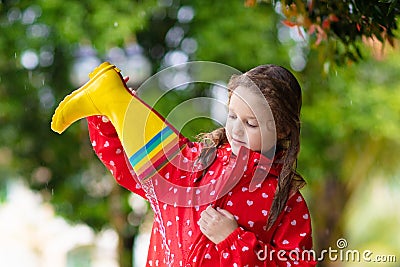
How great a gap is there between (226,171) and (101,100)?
0.27 meters

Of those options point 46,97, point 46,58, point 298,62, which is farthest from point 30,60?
point 298,62

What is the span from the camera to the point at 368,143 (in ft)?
19.3

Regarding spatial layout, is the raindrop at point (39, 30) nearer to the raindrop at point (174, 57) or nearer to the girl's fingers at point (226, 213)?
the raindrop at point (174, 57)

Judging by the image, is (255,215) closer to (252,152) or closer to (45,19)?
(252,152)

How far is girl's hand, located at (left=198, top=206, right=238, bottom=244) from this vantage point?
135 centimetres

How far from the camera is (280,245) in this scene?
137 centimetres

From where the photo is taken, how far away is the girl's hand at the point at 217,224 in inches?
53.2

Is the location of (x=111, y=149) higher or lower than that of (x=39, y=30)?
higher

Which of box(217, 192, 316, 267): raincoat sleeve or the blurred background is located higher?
box(217, 192, 316, 267): raincoat sleeve

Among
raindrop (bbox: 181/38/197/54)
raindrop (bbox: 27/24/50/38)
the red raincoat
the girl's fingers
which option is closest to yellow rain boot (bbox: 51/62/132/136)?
the red raincoat

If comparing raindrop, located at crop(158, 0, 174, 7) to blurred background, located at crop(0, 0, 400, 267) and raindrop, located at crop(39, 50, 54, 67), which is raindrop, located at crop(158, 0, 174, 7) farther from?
raindrop, located at crop(39, 50, 54, 67)

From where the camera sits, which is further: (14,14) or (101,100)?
(14,14)

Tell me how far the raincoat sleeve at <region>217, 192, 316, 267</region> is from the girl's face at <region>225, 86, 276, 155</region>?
0.39 feet

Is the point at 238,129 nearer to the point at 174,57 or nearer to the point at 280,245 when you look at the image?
the point at 280,245
